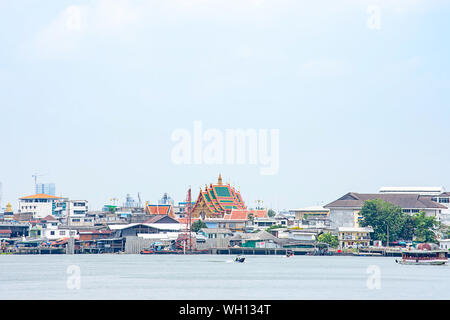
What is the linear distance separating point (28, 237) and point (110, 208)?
26448 mm

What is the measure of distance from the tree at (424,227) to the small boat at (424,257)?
2035cm

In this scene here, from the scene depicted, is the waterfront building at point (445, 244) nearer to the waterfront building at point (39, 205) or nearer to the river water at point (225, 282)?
the river water at point (225, 282)

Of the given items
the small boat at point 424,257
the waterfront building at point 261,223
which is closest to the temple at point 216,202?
the waterfront building at point 261,223

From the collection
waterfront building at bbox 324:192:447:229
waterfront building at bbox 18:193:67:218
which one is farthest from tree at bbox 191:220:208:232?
waterfront building at bbox 18:193:67:218

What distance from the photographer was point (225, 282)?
63156 millimetres

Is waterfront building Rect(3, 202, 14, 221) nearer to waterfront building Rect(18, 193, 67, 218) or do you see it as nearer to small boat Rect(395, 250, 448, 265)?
waterfront building Rect(18, 193, 67, 218)

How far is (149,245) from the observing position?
118 metres

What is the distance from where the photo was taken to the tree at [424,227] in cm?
10938

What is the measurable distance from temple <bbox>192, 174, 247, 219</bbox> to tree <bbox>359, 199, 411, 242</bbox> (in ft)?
95.2

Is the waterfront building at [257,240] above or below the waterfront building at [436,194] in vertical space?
below
